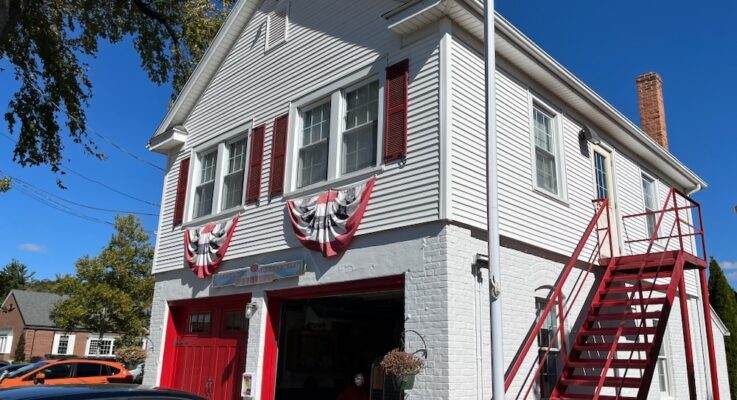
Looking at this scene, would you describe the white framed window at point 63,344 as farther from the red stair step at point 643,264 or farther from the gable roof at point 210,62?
the red stair step at point 643,264

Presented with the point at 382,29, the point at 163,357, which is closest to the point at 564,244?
the point at 382,29

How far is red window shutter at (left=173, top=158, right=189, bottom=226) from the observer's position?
1425 centimetres

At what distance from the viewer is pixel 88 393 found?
436 cm

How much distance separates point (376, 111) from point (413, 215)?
7.38ft

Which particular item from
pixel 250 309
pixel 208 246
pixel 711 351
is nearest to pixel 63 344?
pixel 208 246

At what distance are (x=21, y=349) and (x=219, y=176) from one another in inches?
1753

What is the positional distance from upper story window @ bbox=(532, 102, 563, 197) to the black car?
7815mm

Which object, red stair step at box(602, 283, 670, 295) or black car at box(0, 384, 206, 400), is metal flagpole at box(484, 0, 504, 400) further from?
red stair step at box(602, 283, 670, 295)

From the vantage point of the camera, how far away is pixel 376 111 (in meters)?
10.1

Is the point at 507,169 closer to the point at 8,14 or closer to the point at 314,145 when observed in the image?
the point at 314,145

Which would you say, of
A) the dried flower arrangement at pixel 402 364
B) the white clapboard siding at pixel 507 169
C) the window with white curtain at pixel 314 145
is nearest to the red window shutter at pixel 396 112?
the white clapboard siding at pixel 507 169

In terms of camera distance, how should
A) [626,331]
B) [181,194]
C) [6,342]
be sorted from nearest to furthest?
[626,331]
[181,194]
[6,342]

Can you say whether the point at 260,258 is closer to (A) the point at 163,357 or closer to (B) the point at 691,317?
(A) the point at 163,357

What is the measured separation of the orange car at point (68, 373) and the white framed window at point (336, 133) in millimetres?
9489
